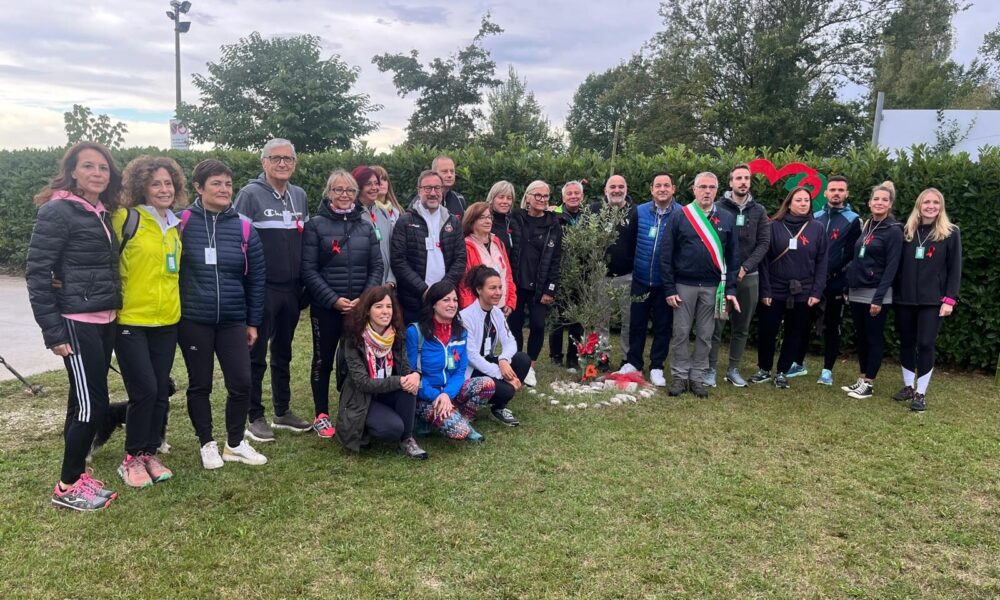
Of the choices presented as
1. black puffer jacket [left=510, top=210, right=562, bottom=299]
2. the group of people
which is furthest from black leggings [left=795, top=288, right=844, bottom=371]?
black puffer jacket [left=510, top=210, right=562, bottom=299]

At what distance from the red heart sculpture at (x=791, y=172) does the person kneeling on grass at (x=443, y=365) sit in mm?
4597

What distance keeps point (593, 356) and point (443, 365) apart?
7.04ft

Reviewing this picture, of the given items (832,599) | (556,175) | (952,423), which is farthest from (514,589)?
(556,175)

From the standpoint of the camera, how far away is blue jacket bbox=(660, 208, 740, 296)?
210 inches

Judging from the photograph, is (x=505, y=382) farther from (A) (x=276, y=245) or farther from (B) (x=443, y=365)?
(A) (x=276, y=245)

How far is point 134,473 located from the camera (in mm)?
3512

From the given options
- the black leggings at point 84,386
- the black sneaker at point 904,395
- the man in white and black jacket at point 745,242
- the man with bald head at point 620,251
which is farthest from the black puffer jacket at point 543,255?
the black leggings at point 84,386

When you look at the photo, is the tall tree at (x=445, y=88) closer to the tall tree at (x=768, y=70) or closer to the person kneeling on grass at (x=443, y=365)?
the tall tree at (x=768, y=70)

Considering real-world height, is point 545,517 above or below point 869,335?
below

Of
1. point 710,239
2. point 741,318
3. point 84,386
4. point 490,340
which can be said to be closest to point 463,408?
point 490,340

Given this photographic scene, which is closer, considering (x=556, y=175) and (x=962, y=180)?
(x=962, y=180)

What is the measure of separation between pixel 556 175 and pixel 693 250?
3.26 m

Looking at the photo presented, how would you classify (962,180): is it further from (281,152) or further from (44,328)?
(44,328)

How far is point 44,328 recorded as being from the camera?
117 inches
